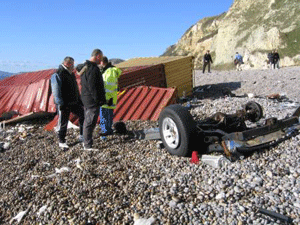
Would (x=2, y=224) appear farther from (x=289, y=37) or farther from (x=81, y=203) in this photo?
(x=289, y=37)

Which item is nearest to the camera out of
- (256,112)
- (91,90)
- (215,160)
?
(215,160)

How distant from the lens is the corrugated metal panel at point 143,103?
9.24 metres

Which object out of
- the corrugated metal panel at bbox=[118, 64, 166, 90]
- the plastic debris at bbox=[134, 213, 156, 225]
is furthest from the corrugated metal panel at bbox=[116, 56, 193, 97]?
the plastic debris at bbox=[134, 213, 156, 225]

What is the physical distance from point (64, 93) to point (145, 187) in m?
3.33

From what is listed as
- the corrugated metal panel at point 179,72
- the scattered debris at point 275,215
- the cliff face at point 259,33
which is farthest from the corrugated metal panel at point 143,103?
the cliff face at point 259,33

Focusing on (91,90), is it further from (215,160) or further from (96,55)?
(215,160)

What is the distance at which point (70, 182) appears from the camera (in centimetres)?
528

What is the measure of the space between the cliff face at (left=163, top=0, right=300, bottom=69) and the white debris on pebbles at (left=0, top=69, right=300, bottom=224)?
32668 mm

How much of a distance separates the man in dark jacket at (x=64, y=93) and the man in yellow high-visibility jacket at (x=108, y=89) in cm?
57

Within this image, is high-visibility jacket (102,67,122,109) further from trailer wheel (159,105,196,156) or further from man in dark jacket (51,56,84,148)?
trailer wheel (159,105,196,156)

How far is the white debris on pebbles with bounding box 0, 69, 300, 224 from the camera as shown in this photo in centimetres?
400

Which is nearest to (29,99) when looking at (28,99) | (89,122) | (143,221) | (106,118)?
(28,99)

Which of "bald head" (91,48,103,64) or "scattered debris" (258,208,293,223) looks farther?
"bald head" (91,48,103,64)

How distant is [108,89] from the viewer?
293 inches
